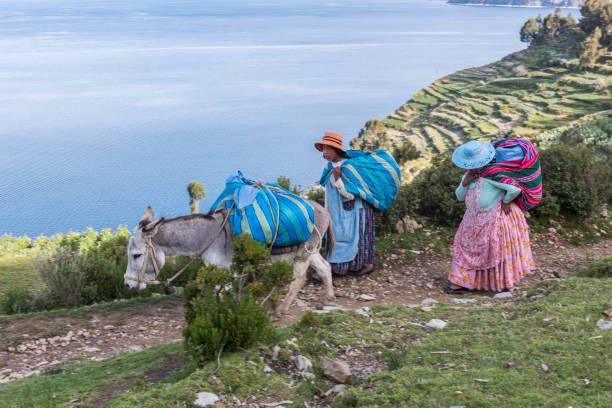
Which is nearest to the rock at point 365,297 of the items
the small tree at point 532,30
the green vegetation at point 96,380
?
the green vegetation at point 96,380

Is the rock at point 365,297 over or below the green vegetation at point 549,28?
below

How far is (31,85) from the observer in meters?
75.6

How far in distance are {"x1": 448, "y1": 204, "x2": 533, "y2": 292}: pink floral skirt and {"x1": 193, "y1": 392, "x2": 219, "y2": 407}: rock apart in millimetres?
4058

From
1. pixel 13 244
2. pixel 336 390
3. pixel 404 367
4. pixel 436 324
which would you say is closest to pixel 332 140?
pixel 436 324

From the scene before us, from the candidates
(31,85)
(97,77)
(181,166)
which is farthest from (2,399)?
(97,77)

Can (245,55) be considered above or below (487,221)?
above

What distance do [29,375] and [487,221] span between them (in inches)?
192

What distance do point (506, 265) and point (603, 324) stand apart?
2.30 metres

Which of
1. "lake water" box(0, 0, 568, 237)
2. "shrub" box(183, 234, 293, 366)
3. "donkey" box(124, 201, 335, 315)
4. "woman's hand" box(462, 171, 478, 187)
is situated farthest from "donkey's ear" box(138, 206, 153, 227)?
"lake water" box(0, 0, 568, 237)

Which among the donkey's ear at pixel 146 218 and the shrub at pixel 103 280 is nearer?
the donkey's ear at pixel 146 218

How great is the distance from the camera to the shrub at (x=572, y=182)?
8.48 m

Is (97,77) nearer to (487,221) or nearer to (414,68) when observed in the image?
(414,68)

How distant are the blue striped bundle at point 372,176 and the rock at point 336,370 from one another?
3182 mm

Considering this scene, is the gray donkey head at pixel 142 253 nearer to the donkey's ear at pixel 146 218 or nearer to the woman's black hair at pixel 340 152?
the donkey's ear at pixel 146 218
